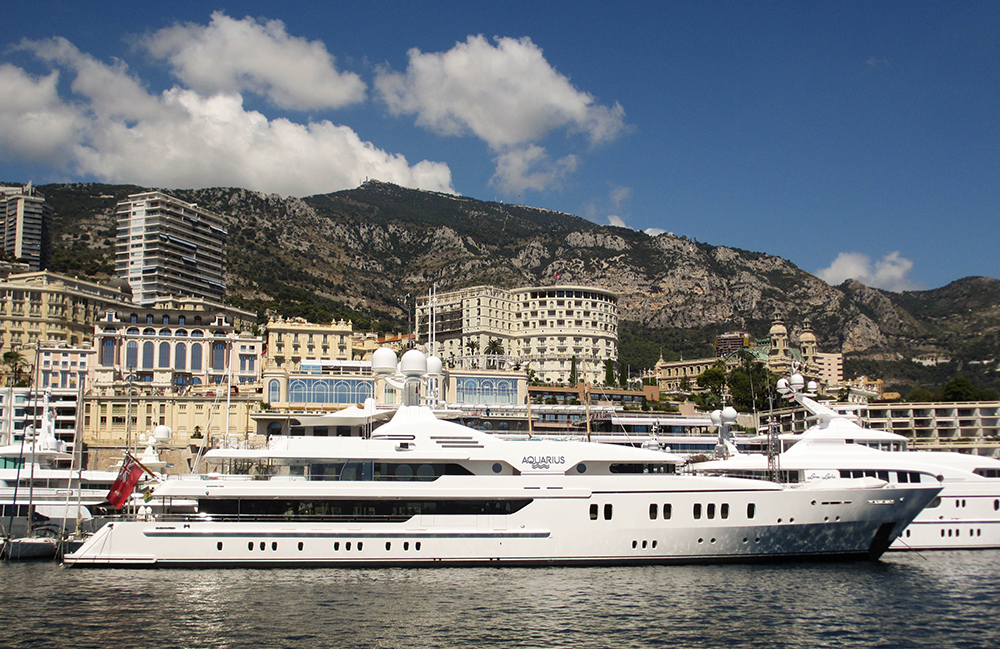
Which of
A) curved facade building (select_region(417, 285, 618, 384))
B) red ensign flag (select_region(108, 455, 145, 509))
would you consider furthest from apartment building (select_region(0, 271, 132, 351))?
red ensign flag (select_region(108, 455, 145, 509))

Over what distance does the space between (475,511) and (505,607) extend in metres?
7.61

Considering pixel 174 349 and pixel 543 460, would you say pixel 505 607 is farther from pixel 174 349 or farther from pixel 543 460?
pixel 174 349

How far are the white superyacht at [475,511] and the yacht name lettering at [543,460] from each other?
0.05m

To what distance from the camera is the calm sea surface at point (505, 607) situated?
21.7 meters

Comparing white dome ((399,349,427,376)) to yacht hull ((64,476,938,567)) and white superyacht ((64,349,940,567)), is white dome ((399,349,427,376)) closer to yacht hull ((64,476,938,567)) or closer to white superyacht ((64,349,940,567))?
white superyacht ((64,349,940,567))

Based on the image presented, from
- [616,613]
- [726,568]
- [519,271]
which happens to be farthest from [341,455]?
[519,271]

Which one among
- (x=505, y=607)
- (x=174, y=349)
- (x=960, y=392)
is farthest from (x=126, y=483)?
(x=960, y=392)

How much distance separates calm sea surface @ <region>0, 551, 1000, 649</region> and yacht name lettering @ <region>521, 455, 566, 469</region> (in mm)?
4217

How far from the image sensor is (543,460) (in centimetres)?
3331

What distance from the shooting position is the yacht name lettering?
33188 millimetres

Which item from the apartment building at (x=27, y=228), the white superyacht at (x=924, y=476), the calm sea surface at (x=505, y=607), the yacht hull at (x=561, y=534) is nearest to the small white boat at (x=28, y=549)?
the calm sea surface at (x=505, y=607)

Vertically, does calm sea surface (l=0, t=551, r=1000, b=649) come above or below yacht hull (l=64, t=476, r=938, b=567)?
below

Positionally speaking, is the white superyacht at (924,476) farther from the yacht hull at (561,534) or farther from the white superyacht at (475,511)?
the white superyacht at (475,511)

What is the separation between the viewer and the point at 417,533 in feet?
104
